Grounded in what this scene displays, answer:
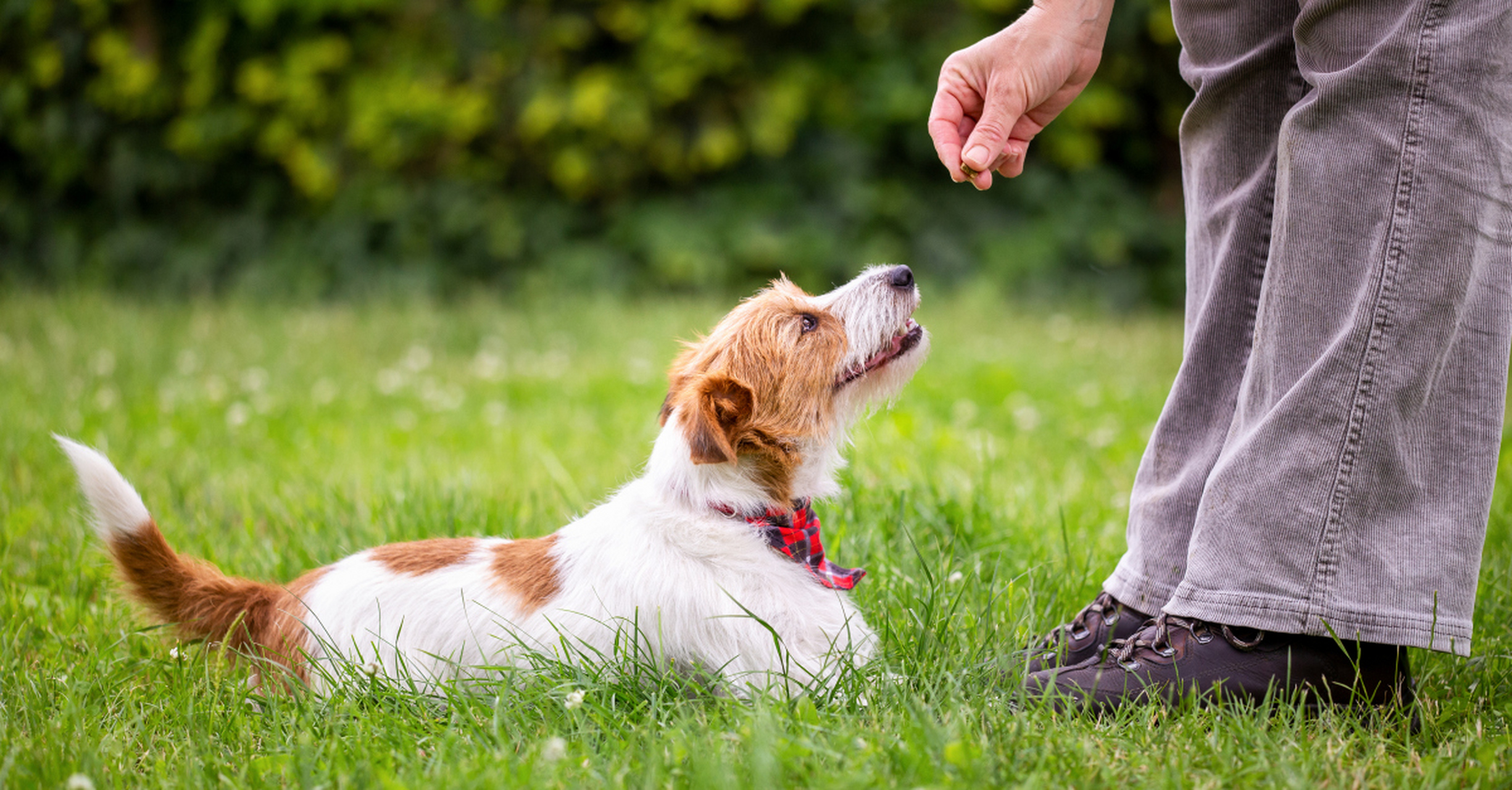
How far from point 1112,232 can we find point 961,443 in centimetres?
521

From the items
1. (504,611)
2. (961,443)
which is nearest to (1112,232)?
(961,443)

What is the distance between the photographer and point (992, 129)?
2.09m

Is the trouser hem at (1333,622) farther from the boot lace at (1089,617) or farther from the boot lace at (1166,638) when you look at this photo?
the boot lace at (1089,617)

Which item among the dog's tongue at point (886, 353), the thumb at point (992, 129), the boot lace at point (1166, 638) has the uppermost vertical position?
the thumb at point (992, 129)

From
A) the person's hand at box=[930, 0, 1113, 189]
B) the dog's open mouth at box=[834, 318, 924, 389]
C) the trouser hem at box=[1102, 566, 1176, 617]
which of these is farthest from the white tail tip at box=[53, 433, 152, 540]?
the trouser hem at box=[1102, 566, 1176, 617]

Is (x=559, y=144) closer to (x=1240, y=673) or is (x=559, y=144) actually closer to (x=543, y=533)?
(x=543, y=533)

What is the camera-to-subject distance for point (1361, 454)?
1807 millimetres

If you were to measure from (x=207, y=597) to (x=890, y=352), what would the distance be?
1513mm

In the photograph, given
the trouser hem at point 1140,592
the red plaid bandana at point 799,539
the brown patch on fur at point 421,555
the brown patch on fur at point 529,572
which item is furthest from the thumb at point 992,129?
the brown patch on fur at point 421,555

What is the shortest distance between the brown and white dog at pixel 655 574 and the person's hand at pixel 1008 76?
1.56ft

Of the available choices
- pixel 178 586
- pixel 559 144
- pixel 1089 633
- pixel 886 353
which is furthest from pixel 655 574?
pixel 559 144

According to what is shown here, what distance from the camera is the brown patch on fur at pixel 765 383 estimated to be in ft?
7.06

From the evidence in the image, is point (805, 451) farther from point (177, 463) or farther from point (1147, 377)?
point (1147, 377)

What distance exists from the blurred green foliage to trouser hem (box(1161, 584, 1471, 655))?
6.55m
